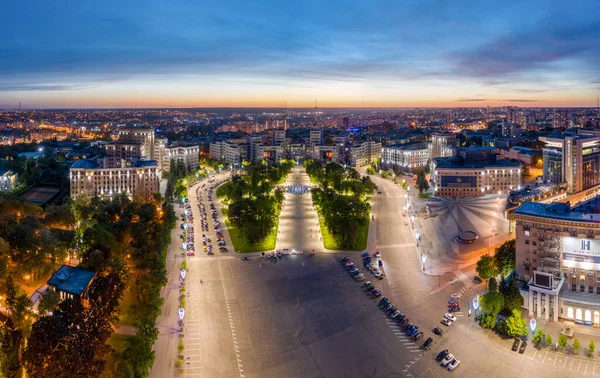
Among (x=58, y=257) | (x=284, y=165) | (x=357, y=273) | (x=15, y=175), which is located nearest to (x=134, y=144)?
(x=15, y=175)

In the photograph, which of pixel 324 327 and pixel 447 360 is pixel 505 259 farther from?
pixel 324 327

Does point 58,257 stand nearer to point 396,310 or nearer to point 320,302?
point 320,302

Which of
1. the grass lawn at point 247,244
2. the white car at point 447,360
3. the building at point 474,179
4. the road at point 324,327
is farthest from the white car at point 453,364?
the building at point 474,179

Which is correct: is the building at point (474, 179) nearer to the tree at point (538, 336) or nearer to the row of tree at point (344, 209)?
A: the row of tree at point (344, 209)

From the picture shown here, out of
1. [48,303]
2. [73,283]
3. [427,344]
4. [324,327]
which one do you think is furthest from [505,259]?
[48,303]

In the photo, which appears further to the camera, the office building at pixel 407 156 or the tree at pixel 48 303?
the office building at pixel 407 156
